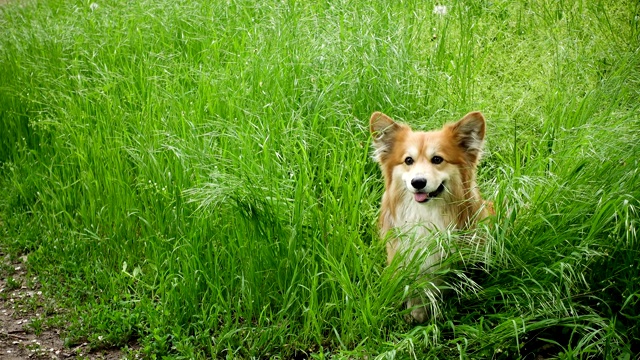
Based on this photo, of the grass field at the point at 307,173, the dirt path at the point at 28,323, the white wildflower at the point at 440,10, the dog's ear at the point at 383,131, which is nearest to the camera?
the grass field at the point at 307,173

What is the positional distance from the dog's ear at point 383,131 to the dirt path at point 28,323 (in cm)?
174

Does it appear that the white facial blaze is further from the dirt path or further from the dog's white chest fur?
the dirt path

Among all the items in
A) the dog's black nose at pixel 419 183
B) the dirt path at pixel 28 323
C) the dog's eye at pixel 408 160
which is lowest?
the dirt path at pixel 28 323

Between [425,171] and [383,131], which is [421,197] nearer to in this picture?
[425,171]

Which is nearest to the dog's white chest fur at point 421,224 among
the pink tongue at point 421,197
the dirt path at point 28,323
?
the pink tongue at point 421,197

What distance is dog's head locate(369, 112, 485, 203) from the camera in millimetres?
3770

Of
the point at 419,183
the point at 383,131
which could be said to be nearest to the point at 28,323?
the point at 383,131

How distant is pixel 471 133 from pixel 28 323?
2.70m

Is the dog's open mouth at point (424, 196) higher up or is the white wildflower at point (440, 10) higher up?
the white wildflower at point (440, 10)

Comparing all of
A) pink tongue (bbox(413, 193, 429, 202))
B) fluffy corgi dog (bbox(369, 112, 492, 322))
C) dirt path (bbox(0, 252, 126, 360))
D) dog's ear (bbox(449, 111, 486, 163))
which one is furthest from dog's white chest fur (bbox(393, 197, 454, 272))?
dirt path (bbox(0, 252, 126, 360))

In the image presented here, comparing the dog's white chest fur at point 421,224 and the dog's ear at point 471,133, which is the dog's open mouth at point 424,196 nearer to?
the dog's white chest fur at point 421,224

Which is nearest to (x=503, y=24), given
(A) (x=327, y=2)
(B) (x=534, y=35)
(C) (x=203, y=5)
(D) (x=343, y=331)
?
(B) (x=534, y=35)

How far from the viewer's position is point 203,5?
6648 millimetres

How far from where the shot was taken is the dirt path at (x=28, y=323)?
4223 millimetres
